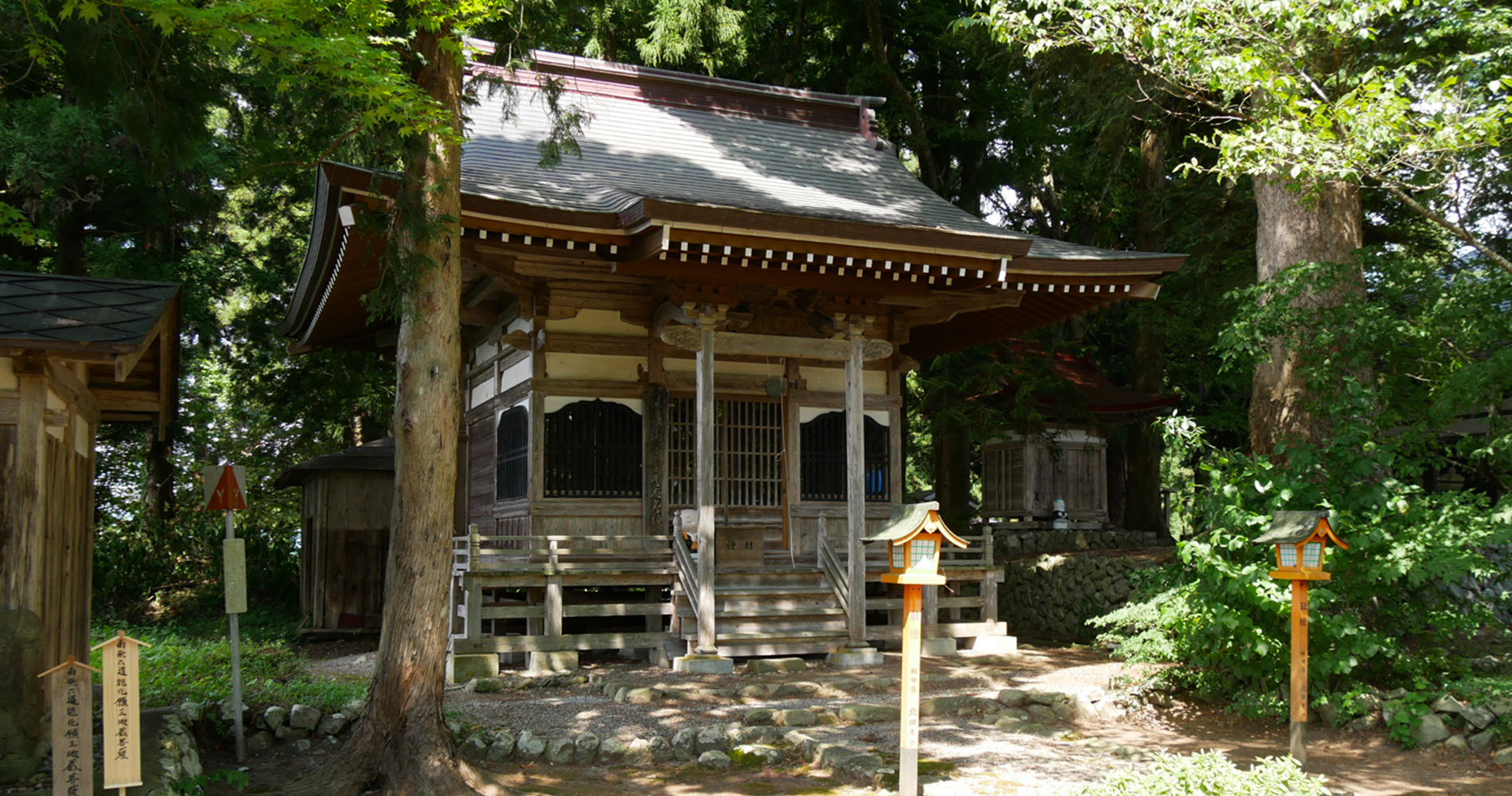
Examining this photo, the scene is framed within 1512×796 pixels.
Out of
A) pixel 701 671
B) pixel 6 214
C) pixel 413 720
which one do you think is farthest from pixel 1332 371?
pixel 6 214

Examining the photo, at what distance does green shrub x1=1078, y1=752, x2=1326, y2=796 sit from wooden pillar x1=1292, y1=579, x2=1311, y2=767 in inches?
63.3

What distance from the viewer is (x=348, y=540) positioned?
15.2 metres

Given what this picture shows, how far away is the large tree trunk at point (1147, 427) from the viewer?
17.6m

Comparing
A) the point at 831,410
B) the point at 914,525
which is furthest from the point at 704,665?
the point at 914,525

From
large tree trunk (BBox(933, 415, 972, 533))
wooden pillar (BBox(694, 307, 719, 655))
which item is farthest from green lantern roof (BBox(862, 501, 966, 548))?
large tree trunk (BBox(933, 415, 972, 533))

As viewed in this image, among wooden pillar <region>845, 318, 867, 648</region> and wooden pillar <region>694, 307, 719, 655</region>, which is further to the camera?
wooden pillar <region>845, 318, 867, 648</region>

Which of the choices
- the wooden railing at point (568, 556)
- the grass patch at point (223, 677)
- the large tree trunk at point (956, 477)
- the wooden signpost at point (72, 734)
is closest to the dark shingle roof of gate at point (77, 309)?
the wooden signpost at point (72, 734)

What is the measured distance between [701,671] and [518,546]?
2.99m

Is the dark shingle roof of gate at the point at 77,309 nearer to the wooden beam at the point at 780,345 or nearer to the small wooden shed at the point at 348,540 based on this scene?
the wooden beam at the point at 780,345

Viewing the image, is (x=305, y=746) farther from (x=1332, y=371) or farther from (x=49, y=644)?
(x=1332, y=371)

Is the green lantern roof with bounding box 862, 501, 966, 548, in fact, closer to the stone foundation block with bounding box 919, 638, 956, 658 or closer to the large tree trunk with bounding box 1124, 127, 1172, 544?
the stone foundation block with bounding box 919, 638, 956, 658

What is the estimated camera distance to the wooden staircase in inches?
428

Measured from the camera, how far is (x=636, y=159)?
12938mm

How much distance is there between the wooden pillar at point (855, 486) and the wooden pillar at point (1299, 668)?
16.0ft
